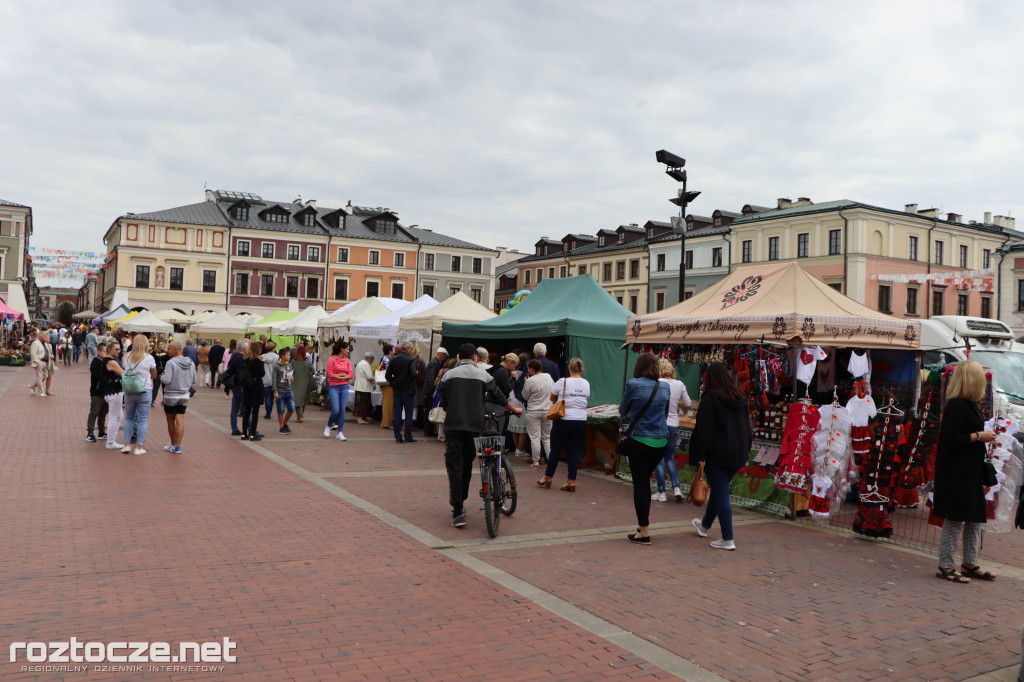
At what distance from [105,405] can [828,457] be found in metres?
10.6

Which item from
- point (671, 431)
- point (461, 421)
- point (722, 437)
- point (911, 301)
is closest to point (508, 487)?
point (461, 421)

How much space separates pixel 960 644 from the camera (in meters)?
4.77

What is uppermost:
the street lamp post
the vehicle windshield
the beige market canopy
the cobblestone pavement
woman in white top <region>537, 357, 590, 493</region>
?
the street lamp post

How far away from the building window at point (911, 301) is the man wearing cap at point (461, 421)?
49.9m

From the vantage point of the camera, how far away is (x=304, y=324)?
24281 millimetres

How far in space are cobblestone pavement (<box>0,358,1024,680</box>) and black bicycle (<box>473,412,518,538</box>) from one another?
179 mm

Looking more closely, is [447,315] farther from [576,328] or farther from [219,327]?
[219,327]

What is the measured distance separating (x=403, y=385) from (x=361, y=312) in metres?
7.32

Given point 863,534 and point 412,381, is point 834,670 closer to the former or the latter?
point 863,534

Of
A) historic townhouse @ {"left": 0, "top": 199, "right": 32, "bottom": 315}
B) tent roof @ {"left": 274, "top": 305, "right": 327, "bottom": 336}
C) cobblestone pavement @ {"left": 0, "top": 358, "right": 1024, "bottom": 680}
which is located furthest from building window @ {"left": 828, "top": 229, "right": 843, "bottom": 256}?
historic townhouse @ {"left": 0, "top": 199, "right": 32, "bottom": 315}

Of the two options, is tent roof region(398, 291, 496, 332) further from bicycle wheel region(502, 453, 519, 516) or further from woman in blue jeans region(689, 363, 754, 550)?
woman in blue jeans region(689, 363, 754, 550)

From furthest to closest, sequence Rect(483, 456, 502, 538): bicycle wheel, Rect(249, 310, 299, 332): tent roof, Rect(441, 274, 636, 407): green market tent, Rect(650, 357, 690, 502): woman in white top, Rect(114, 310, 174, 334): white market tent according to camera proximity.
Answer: Rect(114, 310, 174, 334): white market tent < Rect(249, 310, 299, 332): tent roof < Rect(441, 274, 636, 407): green market tent < Rect(650, 357, 690, 502): woman in white top < Rect(483, 456, 502, 538): bicycle wheel

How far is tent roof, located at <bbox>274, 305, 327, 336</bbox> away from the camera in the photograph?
23812 millimetres

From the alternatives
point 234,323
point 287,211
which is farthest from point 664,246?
point 234,323
